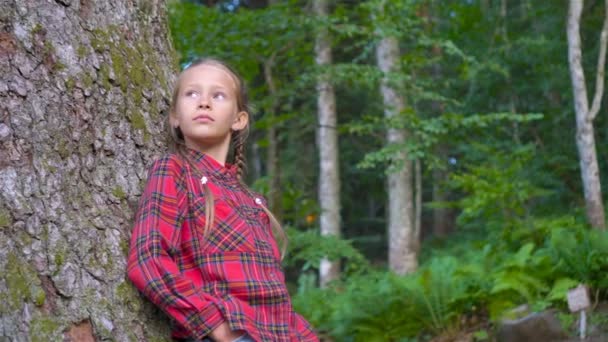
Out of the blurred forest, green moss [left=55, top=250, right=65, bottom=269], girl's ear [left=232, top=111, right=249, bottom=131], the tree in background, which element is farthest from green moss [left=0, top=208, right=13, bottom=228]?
the tree in background

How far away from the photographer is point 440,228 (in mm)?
20406

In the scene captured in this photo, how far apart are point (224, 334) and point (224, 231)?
37 cm

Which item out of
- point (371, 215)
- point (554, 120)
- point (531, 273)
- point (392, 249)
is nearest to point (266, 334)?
point (531, 273)

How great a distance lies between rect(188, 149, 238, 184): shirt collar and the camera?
2.53 m

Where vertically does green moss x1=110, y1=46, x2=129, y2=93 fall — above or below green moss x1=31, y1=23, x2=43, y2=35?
below

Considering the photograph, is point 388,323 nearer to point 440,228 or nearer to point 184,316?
→ point 184,316

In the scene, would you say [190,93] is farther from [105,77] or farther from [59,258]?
[59,258]

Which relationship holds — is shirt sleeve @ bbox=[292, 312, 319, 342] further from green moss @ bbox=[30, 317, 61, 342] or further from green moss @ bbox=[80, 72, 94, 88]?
green moss @ bbox=[80, 72, 94, 88]

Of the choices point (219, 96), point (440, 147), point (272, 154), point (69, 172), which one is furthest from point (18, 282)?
point (440, 147)

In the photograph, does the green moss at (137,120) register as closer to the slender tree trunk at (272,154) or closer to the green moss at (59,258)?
the green moss at (59,258)

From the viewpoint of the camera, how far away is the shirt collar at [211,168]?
2527 mm

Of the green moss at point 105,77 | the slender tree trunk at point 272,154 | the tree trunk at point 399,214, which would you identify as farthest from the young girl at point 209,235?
the tree trunk at point 399,214

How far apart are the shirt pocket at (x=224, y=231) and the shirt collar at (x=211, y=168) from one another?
5.3 inches

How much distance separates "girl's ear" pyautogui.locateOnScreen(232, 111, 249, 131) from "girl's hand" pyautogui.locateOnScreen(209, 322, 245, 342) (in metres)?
0.85
